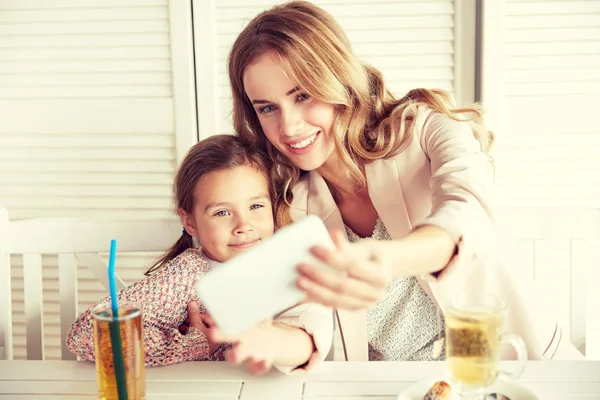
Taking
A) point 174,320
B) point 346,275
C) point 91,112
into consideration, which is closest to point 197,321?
point 174,320

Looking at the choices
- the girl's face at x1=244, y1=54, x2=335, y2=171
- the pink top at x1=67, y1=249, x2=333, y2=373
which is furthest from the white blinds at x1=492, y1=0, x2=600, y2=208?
the pink top at x1=67, y1=249, x2=333, y2=373

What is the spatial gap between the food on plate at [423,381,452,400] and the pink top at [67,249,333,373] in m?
0.22

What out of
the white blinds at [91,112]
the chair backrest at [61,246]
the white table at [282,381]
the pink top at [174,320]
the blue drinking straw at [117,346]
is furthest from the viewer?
the white blinds at [91,112]

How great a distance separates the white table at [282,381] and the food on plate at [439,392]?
7 cm

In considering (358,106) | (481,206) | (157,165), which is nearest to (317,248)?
(481,206)

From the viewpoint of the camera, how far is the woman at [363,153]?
51.8 inches

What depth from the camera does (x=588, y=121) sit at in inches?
82.6

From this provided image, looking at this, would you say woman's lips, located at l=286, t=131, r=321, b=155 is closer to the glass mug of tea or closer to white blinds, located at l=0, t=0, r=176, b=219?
the glass mug of tea

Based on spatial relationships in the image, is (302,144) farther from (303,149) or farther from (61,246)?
(61,246)

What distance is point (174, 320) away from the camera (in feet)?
4.34

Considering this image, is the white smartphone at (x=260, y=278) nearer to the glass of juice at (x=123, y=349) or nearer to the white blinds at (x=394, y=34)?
the glass of juice at (x=123, y=349)

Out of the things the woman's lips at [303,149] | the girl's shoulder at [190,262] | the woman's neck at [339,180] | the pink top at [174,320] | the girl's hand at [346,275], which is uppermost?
the woman's lips at [303,149]

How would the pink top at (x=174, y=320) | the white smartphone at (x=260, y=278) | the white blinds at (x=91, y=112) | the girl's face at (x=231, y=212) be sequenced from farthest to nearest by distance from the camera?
the white blinds at (x=91, y=112) → the girl's face at (x=231, y=212) → the pink top at (x=174, y=320) → the white smartphone at (x=260, y=278)

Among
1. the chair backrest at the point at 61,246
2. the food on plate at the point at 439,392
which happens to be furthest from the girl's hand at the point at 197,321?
the food on plate at the point at 439,392
